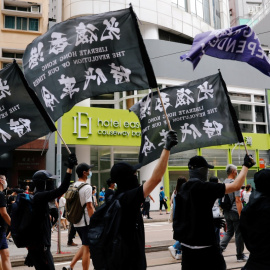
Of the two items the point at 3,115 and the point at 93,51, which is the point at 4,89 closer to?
the point at 3,115

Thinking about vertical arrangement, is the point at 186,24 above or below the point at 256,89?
above

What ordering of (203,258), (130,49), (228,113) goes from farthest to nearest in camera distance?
(228,113) → (130,49) → (203,258)

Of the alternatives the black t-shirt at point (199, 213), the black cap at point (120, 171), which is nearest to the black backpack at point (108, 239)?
the black cap at point (120, 171)

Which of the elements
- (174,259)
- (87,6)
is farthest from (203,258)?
(87,6)

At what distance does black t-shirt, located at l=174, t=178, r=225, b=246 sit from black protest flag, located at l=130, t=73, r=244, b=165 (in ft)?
10.4

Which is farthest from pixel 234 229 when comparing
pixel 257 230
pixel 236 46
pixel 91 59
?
pixel 91 59

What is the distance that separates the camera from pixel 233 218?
7617 millimetres

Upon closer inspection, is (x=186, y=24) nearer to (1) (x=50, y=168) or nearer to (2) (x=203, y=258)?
(1) (x=50, y=168)

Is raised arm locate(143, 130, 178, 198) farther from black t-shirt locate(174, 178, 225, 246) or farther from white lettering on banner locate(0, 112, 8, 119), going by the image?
white lettering on banner locate(0, 112, 8, 119)

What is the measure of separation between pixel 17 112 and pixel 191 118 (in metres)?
3.37

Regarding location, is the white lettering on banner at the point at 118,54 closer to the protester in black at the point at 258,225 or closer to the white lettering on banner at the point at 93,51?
the white lettering on banner at the point at 93,51

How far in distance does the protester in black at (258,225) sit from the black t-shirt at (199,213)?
33 centimetres

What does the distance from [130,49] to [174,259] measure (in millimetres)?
4990

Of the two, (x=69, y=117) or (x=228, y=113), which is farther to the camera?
(x=69, y=117)
